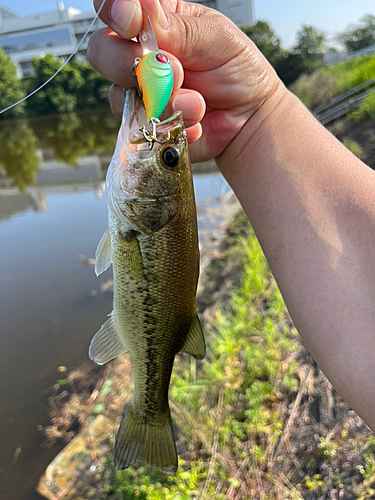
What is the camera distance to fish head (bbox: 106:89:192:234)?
52.0 inches

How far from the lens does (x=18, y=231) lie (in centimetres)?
786

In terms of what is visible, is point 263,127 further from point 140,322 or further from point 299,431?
point 299,431

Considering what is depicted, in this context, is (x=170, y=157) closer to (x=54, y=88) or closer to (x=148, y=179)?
(x=148, y=179)

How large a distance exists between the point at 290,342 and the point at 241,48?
8.85 ft

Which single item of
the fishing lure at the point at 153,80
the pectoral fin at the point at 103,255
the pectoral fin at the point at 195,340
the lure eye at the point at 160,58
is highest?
the lure eye at the point at 160,58

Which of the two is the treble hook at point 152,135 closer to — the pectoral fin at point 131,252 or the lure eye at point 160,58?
the lure eye at point 160,58

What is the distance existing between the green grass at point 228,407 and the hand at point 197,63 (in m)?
2.07

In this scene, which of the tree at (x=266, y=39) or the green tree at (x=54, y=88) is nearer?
the green tree at (x=54, y=88)

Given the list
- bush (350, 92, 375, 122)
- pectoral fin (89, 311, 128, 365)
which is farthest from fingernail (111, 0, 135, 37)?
bush (350, 92, 375, 122)

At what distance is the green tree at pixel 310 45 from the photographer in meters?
39.0

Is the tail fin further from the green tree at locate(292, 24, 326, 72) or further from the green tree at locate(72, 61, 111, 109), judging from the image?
the green tree at locate(292, 24, 326, 72)

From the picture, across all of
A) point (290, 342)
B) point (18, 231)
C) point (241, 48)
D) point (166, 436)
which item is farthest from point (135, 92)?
point (18, 231)

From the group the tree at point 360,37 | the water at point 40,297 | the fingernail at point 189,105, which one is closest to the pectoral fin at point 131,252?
the fingernail at point 189,105

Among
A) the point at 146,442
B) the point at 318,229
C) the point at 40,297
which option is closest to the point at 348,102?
the point at 40,297
